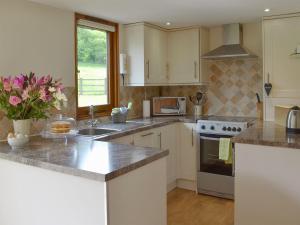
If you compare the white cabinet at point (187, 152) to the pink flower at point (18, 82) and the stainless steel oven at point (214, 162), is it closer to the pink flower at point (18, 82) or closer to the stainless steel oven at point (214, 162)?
the stainless steel oven at point (214, 162)

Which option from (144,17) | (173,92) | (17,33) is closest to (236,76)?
(173,92)

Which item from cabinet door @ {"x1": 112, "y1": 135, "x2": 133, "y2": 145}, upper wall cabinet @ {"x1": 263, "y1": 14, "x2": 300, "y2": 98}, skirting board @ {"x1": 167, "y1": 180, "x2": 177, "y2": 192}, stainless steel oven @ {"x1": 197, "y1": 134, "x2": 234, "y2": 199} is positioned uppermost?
upper wall cabinet @ {"x1": 263, "y1": 14, "x2": 300, "y2": 98}

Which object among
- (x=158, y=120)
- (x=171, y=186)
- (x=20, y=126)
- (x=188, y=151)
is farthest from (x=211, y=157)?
(x=20, y=126)

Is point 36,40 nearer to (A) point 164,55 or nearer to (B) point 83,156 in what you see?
(B) point 83,156

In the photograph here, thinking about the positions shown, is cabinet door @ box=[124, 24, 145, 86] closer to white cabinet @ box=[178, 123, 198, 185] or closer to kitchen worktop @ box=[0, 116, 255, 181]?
white cabinet @ box=[178, 123, 198, 185]

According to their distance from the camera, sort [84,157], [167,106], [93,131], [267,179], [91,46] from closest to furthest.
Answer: [84,157] < [267,179] < [93,131] < [91,46] < [167,106]

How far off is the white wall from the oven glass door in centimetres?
172

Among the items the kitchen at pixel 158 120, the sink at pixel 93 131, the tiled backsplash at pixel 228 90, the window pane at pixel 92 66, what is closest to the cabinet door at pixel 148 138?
the kitchen at pixel 158 120

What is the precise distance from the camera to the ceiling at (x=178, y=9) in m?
2.85

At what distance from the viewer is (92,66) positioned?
3523 millimetres

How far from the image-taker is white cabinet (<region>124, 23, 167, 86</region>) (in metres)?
3.72

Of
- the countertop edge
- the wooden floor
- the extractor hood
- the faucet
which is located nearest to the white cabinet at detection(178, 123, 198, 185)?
the wooden floor

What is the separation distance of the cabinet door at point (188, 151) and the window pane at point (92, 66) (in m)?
1.08

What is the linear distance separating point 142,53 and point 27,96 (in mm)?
1873
